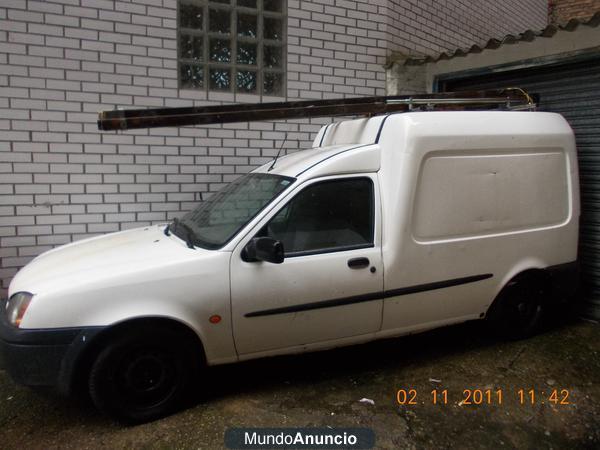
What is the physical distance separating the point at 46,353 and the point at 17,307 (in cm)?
36

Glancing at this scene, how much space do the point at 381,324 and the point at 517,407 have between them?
1.05 meters

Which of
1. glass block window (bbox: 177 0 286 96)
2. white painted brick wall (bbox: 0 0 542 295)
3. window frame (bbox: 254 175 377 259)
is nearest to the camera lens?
window frame (bbox: 254 175 377 259)

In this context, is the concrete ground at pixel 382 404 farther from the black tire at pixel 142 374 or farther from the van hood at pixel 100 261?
the van hood at pixel 100 261

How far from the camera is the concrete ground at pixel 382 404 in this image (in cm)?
299

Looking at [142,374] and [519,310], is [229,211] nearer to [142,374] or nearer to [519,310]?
[142,374]

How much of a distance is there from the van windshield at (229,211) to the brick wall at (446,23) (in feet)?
11.8

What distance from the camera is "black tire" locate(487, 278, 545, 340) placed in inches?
164

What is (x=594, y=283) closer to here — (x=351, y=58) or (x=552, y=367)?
(x=552, y=367)

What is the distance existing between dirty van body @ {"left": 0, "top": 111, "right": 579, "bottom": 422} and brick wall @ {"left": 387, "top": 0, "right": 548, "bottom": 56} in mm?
2954

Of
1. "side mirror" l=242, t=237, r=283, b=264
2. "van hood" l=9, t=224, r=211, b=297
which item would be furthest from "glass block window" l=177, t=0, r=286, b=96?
"side mirror" l=242, t=237, r=283, b=264

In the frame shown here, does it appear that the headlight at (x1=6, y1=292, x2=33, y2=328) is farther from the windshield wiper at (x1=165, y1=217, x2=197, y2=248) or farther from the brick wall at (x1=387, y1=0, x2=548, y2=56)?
the brick wall at (x1=387, y1=0, x2=548, y2=56)

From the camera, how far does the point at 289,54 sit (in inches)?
225

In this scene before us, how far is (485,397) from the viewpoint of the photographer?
3453mm

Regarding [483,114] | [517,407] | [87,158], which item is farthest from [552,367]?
[87,158]
